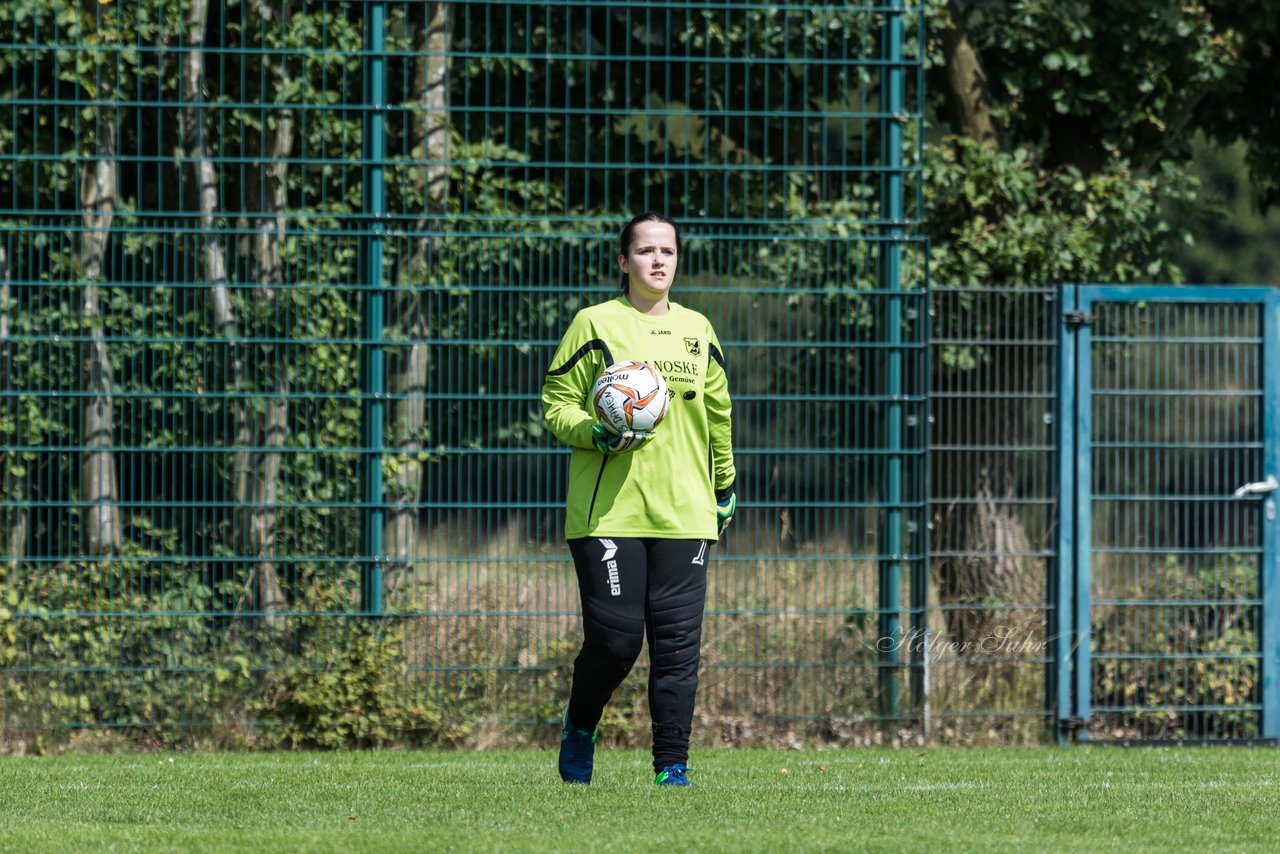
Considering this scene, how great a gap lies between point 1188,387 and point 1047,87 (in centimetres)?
265

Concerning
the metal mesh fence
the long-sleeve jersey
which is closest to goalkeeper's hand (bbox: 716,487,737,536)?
the long-sleeve jersey

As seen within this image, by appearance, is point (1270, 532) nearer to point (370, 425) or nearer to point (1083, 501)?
point (1083, 501)

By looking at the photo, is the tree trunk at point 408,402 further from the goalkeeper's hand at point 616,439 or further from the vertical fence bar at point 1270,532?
the vertical fence bar at point 1270,532

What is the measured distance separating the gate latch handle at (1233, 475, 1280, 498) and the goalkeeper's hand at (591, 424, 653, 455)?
411cm

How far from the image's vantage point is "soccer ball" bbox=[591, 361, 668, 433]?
5867 millimetres

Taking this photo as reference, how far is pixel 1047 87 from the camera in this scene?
10844mm

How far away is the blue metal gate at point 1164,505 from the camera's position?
8.87m

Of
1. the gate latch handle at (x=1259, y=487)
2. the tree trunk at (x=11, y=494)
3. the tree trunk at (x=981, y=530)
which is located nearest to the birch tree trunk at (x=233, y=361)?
the tree trunk at (x=11, y=494)

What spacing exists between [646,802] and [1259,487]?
4318mm

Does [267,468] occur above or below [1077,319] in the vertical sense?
below

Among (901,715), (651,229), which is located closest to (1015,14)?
(901,715)

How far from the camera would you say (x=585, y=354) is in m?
6.21

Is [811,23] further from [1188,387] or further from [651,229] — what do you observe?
[651,229]

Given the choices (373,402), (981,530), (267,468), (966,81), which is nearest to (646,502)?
(373,402)
